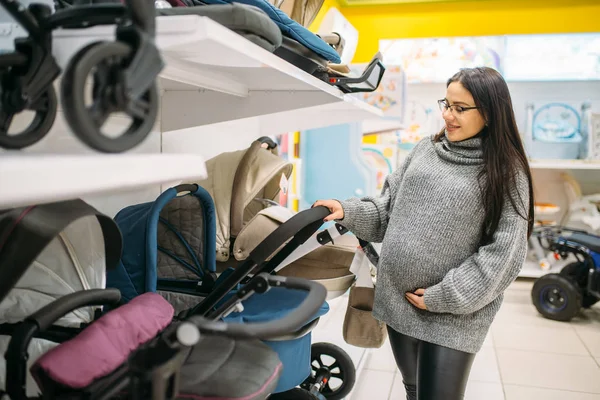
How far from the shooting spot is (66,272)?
3.40 ft

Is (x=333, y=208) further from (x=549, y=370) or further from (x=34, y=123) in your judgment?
(x=549, y=370)

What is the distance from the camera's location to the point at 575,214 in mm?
4574

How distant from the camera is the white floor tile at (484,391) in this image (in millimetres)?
2369

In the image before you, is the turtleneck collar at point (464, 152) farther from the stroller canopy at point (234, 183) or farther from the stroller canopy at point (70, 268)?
the stroller canopy at point (70, 268)

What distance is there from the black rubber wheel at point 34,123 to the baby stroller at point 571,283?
3.46 metres

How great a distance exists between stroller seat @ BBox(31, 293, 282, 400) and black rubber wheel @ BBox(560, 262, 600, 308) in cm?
313

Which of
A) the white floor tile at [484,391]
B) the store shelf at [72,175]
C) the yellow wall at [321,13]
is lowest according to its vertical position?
the white floor tile at [484,391]

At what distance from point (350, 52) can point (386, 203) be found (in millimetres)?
2128

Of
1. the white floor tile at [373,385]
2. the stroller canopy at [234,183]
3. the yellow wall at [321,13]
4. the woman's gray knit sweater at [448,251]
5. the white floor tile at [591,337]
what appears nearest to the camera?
the woman's gray knit sweater at [448,251]

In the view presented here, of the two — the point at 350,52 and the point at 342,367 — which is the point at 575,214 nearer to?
the point at 350,52

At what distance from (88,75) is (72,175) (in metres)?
0.11

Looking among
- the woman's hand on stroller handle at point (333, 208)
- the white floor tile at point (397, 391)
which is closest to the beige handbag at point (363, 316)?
the woman's hand on stroller handle at point (333, 208)

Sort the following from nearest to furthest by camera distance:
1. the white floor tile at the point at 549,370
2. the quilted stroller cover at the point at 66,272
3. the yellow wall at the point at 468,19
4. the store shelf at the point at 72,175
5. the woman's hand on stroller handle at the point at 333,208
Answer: the store shelf at the point at 72,175 < the quilted stroller cover at the point at 66,272 < the woman's hand on stroller handle at the point at 333,208 < the white floor tile at the point at 549,370 < the yellow wall at the point at 468,19

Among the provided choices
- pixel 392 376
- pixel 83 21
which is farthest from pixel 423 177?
pixel 392 376
